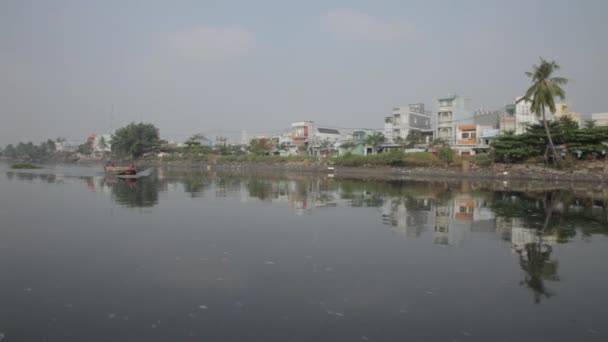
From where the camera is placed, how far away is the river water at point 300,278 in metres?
5.30

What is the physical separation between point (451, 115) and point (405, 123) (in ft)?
26.5

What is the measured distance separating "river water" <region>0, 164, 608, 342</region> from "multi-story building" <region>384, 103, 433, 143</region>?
54.5 metres

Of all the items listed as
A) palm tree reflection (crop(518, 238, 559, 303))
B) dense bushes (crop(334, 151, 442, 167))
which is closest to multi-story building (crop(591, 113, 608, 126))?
dense bushes (crop(334, 151, 442, 167))

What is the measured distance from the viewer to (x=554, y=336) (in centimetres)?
515

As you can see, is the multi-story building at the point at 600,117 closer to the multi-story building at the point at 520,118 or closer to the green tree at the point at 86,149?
the multi-story building at the point at 520,118

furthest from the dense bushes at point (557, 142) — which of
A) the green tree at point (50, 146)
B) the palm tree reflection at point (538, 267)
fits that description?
the green tree at point (50, 146)

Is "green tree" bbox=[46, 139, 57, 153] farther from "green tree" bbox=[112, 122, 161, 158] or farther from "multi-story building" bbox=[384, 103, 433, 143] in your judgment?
"multi-story building" bbox=[384, 103, 433, 143]

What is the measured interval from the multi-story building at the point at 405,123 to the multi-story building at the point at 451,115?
3278 mm

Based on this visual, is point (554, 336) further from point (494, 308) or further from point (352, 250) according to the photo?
point (352, 250)

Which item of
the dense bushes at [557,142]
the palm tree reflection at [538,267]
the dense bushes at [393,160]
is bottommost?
the palm tree reflection at [538,267]

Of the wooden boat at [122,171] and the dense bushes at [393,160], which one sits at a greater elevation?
the dense bushes at [393,160]

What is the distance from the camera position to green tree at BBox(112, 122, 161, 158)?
99.1 m

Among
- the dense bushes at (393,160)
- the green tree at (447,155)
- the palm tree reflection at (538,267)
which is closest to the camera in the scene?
the palm tree reflection at (538,267)

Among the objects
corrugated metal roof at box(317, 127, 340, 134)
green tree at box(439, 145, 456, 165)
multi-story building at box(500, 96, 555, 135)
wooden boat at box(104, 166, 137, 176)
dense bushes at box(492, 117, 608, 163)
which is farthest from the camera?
corrugated metal roof at box(317, 127, 340, 134)
